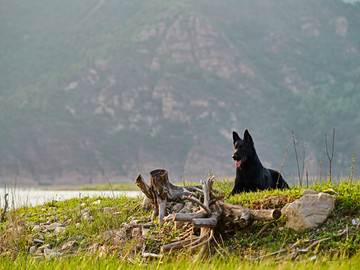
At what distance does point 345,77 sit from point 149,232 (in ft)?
398

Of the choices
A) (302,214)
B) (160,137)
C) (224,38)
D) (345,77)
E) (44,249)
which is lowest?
(44,249)

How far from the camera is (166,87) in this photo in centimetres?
10806

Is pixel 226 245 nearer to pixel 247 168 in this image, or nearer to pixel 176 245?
pixel 176 245

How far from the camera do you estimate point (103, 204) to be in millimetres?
11961

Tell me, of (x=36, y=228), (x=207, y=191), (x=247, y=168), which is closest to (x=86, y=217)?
(x=36, y=228)

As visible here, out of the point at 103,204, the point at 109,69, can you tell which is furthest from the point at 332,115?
the point at 103,204

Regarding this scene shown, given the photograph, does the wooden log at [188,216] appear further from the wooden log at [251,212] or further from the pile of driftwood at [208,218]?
the wooden log at [251,212]

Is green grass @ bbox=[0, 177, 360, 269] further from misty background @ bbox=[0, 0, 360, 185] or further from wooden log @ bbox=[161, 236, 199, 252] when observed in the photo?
misty background @ bbox=[0, 0, 360, 185]

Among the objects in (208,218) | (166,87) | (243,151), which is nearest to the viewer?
(208,218)

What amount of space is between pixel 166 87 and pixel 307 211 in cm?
10146

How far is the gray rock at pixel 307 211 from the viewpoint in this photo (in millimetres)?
7324

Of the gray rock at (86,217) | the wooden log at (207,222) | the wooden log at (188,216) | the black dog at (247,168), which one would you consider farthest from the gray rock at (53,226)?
the wooden log at (207,222)

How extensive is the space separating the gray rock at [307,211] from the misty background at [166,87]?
234 feet

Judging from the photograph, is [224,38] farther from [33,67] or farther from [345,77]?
[33,67]
